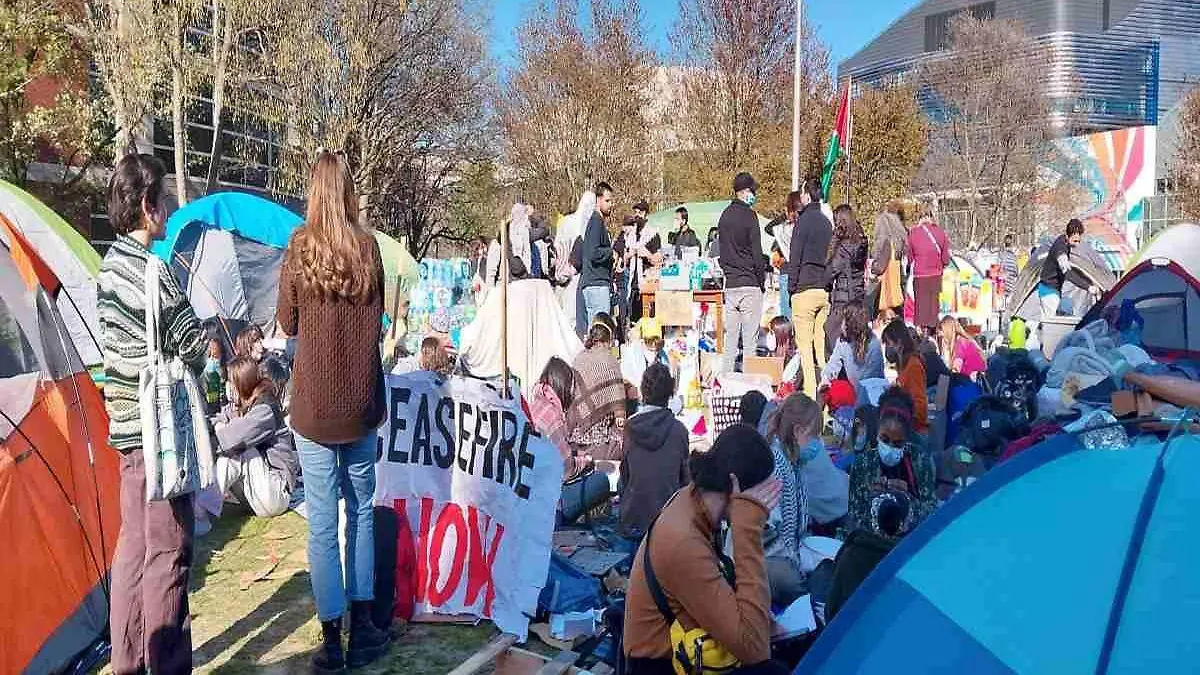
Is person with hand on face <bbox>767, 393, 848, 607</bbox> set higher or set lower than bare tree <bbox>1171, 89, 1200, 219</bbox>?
lower

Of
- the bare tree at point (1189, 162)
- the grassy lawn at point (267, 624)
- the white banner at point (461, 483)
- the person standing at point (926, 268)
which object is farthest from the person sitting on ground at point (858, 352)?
the bare tree at point (1189, 162)

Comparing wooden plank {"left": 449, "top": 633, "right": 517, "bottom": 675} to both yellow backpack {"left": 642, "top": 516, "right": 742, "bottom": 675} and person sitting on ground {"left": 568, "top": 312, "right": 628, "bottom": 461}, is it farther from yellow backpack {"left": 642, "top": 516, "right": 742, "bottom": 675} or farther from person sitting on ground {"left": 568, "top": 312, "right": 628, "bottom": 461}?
person sitting on ground {"left": 568, "top": 312, "right": 628, "bottom": 461}

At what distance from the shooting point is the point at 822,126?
25391mm

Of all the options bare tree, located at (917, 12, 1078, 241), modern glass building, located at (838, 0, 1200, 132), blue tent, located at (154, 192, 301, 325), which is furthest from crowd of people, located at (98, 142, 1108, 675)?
bare tree, located at (917, 12, 1078, 241)

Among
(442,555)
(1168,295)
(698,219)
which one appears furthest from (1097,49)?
(442,555)

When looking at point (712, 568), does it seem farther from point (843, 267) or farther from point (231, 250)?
point (231, 250)

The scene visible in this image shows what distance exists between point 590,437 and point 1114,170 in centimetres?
3730

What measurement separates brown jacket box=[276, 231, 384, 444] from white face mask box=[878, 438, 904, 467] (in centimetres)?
277

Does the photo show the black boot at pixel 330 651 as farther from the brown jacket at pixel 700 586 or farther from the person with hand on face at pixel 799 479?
the person with hand on face at pixel 799 479

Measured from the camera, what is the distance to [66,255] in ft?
21.0

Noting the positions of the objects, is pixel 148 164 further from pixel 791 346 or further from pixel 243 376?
pixel 791 346

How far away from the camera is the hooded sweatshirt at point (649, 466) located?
17.1 feet

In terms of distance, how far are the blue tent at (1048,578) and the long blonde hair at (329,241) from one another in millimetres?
2207

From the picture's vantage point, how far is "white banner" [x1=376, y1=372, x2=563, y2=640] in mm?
4492
